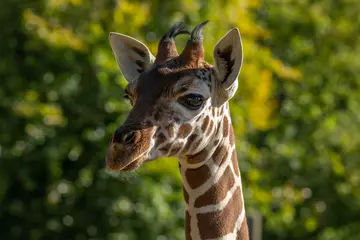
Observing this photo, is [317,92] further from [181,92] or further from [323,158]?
[181,92]

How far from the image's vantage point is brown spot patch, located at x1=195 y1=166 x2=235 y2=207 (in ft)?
16.8

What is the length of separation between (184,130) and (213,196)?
37 centimetres

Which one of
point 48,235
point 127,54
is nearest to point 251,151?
point 48,235

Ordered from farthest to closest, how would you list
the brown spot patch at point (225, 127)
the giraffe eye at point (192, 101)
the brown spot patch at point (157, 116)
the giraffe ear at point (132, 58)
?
the giraffe ear at point (132, 58) → the brown spot patch at point (225, 127) → the giraffe eye at point (192, 101) → the brown spot patch at point (157, 116)

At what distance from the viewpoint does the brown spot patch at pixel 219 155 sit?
17.0 ft

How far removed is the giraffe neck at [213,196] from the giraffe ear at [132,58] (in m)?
0.55

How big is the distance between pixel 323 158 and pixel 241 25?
9.60 ft

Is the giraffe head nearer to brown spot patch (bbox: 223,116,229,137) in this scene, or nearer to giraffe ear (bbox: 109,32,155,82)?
brown spot patch (bbox: 223,116,229,137)

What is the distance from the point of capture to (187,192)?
17.0ft

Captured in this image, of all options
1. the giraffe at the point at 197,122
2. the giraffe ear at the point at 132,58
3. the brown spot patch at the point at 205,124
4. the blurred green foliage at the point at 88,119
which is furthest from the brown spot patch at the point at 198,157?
the blurred green foliage at the point at 88,119

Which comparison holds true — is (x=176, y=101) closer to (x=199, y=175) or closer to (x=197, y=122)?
(x=197, y=122)

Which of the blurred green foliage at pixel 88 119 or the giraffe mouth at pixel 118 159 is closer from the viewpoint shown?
the giraffe mouth at pixel 118 159

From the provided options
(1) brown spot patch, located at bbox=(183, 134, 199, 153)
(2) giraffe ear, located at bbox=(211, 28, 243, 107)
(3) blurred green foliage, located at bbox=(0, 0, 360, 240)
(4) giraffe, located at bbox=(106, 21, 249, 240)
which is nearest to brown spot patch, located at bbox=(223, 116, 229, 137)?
(4) giraffe, located at bbox=(106, 21, 249, 240)

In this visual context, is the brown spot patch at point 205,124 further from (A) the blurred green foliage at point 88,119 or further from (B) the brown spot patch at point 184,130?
(A) the blurred green foliage at point 88,119
